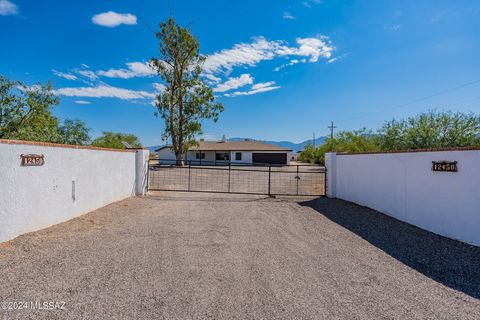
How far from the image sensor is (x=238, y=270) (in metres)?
4.45

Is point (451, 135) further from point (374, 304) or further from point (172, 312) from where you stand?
point (172, 312)

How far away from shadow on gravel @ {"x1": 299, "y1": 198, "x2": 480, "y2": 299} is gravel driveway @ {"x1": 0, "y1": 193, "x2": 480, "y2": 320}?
2cm

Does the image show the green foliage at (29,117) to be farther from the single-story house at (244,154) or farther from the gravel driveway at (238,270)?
the single-story house at (244,154)

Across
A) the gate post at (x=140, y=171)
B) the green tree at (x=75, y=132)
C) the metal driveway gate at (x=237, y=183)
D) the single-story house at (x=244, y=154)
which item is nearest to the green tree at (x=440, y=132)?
the metal driveway gate at (x=237, y=183)

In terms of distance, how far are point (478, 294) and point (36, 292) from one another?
5743 mm

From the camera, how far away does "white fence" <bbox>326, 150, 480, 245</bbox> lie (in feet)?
19.0

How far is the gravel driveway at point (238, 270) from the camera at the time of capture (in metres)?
3.38

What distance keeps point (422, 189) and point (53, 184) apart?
8770 mm

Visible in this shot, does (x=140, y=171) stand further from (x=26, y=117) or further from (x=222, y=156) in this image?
(x=222, y=156)

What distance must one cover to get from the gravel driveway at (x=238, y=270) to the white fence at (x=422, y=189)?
1.44 feet

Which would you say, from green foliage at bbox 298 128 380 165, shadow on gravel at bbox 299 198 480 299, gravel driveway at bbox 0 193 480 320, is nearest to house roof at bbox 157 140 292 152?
green foliage at bbox 298 128 380 165

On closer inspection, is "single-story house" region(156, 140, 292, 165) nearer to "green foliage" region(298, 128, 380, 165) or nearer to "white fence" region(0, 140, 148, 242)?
"green foliage" region(298, 128, 380, 165)

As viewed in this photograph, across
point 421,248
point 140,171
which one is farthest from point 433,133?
point 140,171

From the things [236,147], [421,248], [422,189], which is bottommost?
[421,248]
